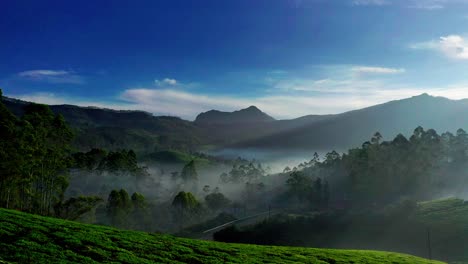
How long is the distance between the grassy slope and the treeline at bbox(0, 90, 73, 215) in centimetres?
3206

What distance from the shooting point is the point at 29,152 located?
231 ft

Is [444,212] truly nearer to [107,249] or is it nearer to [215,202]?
[215,202]

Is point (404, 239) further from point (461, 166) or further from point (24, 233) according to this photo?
point (24, 233)

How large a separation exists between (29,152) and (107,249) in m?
46.0

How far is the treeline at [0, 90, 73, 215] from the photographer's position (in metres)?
67.2

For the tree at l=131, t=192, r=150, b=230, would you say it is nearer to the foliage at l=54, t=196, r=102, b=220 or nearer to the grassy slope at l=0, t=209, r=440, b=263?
the foliage at l=54, t=196, r=102, b=220

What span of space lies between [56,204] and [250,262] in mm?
74238

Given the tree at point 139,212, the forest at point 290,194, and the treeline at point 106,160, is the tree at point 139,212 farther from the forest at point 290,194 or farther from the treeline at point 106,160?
the treeline at point 106,160

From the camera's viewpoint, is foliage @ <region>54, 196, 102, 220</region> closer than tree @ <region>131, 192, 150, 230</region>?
Yes

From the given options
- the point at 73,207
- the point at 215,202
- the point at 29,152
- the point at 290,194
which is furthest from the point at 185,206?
the point at 29,152

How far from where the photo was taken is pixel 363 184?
164125 mm

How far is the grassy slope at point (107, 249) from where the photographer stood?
95.4 ft

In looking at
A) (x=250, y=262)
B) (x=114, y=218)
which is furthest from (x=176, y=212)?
(x=250, y=262)

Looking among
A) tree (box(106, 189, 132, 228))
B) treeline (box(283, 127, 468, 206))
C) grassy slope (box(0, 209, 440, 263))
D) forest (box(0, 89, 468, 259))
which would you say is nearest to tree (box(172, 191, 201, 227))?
forest (box(0, 89, 468, 259))
